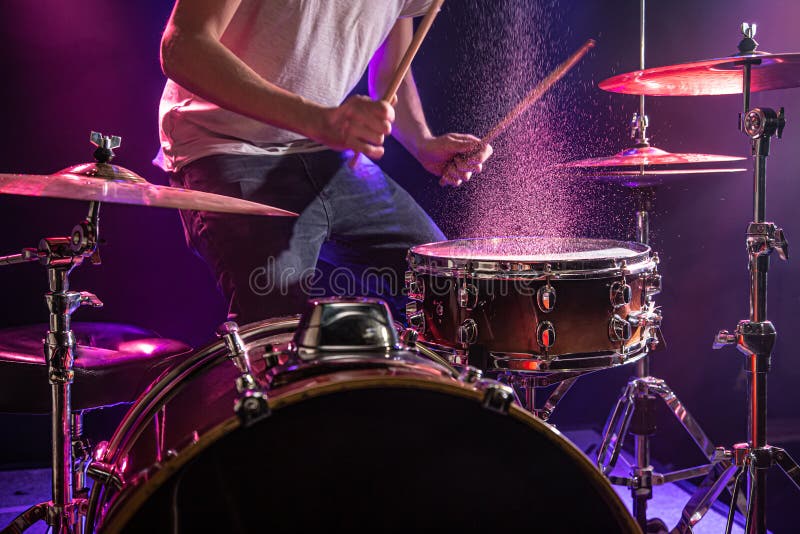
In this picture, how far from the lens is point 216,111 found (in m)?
1.74

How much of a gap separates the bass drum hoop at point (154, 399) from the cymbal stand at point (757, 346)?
115 cm

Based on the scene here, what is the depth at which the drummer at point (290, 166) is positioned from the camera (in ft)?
5.44

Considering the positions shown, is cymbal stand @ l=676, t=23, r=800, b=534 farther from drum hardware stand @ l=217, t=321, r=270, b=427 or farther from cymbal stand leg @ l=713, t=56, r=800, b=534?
Result: drum hardware stand @ l=217, t=321, r=270, b=427

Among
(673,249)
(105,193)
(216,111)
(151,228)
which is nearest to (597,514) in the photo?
(105,193)

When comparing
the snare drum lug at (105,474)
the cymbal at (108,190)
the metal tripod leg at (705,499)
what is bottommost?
the metal tripod leg at (705,499)

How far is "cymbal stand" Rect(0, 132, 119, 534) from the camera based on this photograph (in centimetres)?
123

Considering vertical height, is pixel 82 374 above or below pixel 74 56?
below

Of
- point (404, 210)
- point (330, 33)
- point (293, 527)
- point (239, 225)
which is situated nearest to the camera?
point (293, 527)

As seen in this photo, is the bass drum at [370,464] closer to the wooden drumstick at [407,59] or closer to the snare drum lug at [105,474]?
the snare drum lug at [105,474]

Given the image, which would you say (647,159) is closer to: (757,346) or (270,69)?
(757,346)

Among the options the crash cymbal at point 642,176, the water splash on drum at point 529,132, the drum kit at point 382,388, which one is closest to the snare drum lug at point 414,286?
the drum kit at point 382,388

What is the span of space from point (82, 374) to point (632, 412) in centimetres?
145

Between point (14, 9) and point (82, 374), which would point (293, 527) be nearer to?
point (82, 374)

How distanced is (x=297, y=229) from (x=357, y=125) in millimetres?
573
